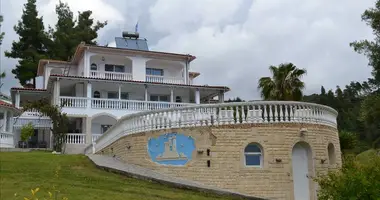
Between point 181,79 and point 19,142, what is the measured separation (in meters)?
14.7

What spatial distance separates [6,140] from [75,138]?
14.7ft

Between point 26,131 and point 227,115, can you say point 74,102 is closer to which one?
point 26,131

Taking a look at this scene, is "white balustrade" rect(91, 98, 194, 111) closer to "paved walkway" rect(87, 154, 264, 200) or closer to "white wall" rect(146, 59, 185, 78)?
"white wall" rect(146, 59, 185, 78)

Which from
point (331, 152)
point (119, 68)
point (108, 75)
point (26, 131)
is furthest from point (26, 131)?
Answer: point (331, 152)

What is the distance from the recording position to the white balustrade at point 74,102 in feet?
112

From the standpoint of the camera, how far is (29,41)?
54625 mm

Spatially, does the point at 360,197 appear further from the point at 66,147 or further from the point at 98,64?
the point at 98,64

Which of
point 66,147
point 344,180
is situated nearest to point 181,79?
point 66,147

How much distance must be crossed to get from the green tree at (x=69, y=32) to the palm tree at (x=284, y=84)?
2647 centimetres

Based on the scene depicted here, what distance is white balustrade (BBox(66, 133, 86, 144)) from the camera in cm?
3177

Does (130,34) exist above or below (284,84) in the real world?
above

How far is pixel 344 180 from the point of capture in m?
11.4

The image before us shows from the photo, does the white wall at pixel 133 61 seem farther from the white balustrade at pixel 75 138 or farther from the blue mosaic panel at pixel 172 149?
the blue mosaic panel at pixel 172 149

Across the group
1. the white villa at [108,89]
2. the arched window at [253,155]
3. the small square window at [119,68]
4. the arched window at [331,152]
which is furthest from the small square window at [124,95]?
the arched window at [253,155]
